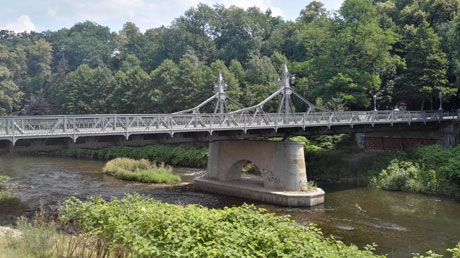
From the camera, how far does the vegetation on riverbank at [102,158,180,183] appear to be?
106 ft

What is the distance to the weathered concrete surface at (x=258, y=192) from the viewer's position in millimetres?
25188

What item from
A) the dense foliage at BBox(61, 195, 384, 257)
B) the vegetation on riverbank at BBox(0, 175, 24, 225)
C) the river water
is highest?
the dense foliage at BBox(61, 195, 384, 257)

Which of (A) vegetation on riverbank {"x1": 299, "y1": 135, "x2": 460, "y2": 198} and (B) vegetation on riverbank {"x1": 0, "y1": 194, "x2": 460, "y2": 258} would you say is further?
(A) vegetation on riverbank {"x1": 299, "y1": 135, "x2": 460, "y2": 198}

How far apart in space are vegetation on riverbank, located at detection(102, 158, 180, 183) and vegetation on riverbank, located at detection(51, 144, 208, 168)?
8.78 m

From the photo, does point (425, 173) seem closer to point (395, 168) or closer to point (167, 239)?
point (395, 168)

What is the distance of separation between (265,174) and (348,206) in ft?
19.6

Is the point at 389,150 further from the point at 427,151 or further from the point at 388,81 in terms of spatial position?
the point at 388,81

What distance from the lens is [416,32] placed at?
46844 mm

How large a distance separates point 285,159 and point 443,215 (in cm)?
990

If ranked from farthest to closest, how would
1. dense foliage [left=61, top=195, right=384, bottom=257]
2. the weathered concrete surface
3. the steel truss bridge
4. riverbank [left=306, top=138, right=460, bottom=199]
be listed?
riverbank [left=306, top=138, right=460, bottom=199] → the weathered concrete surface → the steel truss bridge → dense foliage [left=61, top=195, right=384, bottom=257]

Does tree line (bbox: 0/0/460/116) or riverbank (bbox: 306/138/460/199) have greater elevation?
tree line (bbox: 0/0/460/116)

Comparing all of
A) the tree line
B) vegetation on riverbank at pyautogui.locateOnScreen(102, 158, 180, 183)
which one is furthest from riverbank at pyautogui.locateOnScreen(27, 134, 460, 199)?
vegetation on riverbank at pyautogui.locateOnScreen(102, 158, 180, 183)

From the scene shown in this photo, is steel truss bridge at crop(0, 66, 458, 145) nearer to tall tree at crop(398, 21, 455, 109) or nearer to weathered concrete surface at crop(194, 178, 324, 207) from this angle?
weathered concrete surface at crop(194, 178, 324, 207)

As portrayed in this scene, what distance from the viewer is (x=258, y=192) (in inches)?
1049
